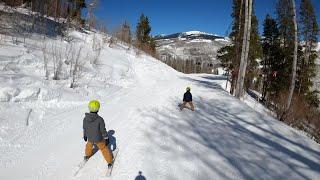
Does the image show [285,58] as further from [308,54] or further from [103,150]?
[103,150]

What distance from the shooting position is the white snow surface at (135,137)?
21.6 feet

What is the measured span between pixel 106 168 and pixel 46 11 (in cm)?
1751

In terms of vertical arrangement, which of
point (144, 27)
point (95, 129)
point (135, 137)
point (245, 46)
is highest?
point (144, 27)

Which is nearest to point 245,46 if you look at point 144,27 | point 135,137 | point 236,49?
point 236,49

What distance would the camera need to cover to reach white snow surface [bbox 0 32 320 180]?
660 cm

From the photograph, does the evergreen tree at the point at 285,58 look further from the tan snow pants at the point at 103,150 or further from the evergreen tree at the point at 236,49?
the tan snow pants at the point at 103,150

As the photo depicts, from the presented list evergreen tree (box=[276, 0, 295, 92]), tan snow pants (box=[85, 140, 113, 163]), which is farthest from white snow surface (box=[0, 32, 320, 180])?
evergreen tree (box=[276, 0, 295, 92])

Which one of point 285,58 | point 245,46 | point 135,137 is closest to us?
point 135,137

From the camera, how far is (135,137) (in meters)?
8.23

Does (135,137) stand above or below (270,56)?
below

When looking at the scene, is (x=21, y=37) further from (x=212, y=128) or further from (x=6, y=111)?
(x=212, y=128)

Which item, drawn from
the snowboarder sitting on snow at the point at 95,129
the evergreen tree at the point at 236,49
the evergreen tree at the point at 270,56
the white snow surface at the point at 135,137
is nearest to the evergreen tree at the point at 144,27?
the evergreen tree at the point at 270,56

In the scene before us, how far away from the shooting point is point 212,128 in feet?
31.7

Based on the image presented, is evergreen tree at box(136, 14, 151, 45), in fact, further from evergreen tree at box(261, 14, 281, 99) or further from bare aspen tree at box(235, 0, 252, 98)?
bare aspen tree at box(235, 0, 252, 98)
